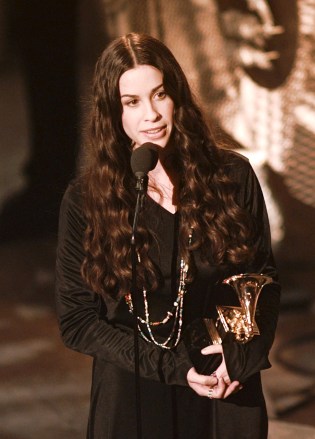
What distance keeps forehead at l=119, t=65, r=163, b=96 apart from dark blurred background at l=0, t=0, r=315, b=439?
8.90 ft

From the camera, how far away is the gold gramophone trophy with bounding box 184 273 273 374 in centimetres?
197

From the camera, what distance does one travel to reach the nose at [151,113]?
1984 mm

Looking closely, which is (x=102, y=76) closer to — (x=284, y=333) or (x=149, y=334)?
(x=149, y=334)

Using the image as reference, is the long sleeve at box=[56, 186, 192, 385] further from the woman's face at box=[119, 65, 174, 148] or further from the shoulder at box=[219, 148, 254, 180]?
the shoulder at box=[219, 148, 254, 180]

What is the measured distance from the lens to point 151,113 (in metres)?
1.99

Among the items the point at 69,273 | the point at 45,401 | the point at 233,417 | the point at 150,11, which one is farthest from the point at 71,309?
the point at 150,11

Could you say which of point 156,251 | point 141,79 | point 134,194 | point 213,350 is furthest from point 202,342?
point 141,79

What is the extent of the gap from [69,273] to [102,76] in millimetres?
502

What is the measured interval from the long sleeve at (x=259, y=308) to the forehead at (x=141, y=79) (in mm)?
342

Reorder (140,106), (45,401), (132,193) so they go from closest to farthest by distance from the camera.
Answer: (140,106), (132,193), (45,401)

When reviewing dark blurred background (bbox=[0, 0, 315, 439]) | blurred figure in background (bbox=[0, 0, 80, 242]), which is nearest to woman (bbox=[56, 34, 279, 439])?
dark blurred background (bbox=[0, 0, 315, 439])

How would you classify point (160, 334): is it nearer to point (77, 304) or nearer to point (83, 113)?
point (77, 304)

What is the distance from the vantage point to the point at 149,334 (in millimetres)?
2104

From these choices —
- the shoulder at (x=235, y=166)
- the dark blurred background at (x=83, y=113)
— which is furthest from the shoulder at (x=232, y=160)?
the dark blurred background at (x=83, y=113)
